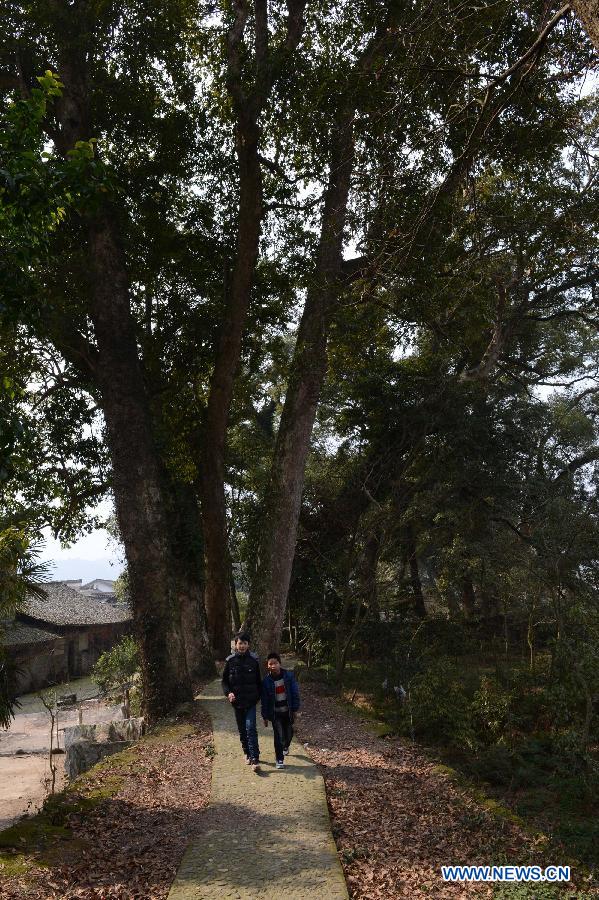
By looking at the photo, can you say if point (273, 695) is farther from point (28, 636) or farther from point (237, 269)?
point (28, 636)

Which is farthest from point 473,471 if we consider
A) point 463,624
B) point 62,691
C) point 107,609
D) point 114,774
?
point 107,609

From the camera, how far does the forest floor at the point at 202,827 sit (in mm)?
4723

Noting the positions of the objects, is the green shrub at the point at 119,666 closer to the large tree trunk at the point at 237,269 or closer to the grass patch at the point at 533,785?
the large tree trunk at the point at 237,269

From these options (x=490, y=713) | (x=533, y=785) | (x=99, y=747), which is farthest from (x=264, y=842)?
(x=99, y=747)

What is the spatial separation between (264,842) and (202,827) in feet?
2.45

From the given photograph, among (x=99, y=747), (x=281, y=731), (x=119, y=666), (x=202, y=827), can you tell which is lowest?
(x=99, y=747)

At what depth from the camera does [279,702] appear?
7.30 m

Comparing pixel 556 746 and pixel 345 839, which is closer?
pixel 345 839

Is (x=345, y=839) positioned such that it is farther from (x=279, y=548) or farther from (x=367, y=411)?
(x=367, y=411)

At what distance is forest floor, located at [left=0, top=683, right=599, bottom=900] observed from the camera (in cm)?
472

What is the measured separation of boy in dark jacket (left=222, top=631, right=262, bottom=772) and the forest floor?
65cm

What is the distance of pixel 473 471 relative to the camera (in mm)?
17828

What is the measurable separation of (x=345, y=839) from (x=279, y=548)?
6488 mm

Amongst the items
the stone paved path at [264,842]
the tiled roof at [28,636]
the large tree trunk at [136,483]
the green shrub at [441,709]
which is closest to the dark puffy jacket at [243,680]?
the stone paved path at [264,842]
